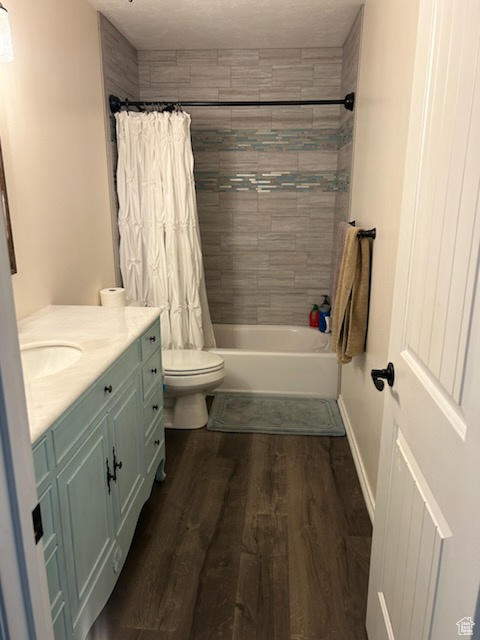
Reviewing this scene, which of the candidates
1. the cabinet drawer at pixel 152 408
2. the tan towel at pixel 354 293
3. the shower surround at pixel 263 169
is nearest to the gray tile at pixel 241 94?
the shower surround at pixel 263 169

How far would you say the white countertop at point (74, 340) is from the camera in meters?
1.23

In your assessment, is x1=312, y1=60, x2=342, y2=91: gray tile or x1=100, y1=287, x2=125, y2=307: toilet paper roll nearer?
x1=100, y1=287, x2=125, y2=307: toilet paper roll

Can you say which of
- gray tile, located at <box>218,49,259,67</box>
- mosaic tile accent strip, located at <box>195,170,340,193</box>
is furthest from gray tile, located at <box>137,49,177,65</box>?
mosaic tile accent strip, located at <box>195,170,340,193</box>

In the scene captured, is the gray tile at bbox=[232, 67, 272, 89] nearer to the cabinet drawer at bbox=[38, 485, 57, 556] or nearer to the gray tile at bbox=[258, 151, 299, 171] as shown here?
the gray tile at bbox=[258, 151, 299, 171]

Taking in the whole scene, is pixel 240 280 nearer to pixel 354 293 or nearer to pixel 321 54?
pixel 354 293

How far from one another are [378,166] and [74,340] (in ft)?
5.08

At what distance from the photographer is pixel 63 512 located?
1261mm

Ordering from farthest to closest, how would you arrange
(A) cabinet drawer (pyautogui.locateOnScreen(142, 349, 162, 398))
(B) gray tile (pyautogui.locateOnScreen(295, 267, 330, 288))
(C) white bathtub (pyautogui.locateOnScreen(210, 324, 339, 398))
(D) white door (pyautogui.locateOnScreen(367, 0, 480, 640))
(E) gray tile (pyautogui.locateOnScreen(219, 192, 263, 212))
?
(B) gray tile (pyautogui.locateOnScreen(295, 267, 330, 288)), (E) gray tile (pyautogui.locateOnScreen(219, 192, 263, 212)), (C) white bathtub (pyautogui.locateOnScreen(210, 324, 339, 398)), (A) cabinet drawer (pyautogui.locateOnScreen(142, 349, 162, 398)), (D) white door (pyautogui.locateOnScreen(367, 0, 480, 640))

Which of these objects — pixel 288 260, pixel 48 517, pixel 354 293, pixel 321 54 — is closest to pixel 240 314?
pixel 288 260

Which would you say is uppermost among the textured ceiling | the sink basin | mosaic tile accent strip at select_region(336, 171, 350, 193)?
the textured ceiling

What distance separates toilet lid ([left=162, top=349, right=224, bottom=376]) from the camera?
2.74 m

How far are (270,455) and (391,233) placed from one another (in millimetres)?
1420

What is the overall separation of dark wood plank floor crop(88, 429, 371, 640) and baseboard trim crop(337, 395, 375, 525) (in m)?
0.04

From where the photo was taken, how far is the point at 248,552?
6.32 ft
